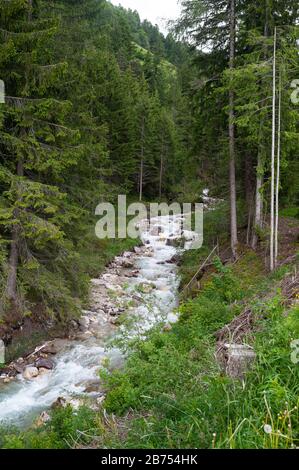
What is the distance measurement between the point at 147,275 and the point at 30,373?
32.6ft

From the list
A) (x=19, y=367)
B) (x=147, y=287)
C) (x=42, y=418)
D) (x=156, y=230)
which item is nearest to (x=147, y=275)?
(x=147, y=287)

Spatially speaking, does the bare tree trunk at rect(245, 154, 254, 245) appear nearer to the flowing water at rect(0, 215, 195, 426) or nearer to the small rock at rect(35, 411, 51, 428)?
the flowing water at rect(0, 215, 195, 426)

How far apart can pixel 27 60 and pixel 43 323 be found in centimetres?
748

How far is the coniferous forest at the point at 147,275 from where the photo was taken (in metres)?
4.50

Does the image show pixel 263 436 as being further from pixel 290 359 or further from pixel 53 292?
pixel 53 292

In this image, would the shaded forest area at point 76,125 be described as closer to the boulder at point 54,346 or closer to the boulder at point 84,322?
the boulder at point 54,346

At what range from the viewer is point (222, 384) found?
14.4 ft

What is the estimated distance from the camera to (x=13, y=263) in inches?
399

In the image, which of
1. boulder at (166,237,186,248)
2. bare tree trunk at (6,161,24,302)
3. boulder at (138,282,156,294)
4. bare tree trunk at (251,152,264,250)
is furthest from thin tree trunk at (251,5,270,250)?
boulder at (166,237,186,248)

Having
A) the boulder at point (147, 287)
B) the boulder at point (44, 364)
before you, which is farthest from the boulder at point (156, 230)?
the boulder at point (44, 364)

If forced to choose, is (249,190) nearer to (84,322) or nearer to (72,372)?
(84,322)

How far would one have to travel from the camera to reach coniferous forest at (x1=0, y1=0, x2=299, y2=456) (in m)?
4.50

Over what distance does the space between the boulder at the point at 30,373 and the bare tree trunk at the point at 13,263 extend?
187cm
